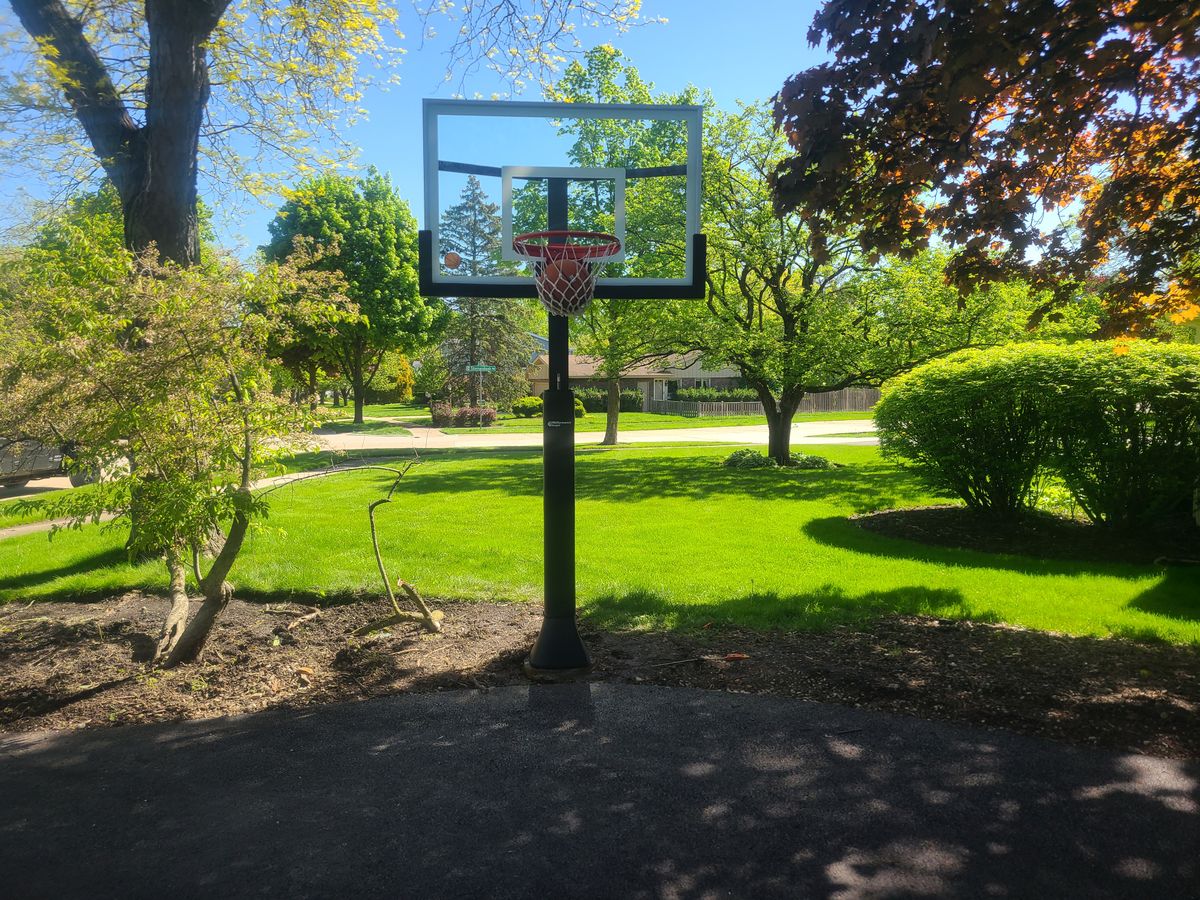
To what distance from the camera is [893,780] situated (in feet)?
11.3

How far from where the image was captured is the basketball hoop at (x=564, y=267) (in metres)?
4.90

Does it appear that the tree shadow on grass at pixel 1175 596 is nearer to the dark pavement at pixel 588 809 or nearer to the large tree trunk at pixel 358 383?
the dark pavement at pixel 588 809

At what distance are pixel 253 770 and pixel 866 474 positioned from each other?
45.0 ft

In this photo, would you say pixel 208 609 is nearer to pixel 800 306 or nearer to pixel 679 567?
pixel 679 567

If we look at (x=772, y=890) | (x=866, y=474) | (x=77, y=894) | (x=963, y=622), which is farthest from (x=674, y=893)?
(x=866, y=474)

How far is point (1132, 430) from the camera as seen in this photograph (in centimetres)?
Result: 772

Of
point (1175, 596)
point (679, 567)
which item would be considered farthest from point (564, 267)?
point (1175, 596)

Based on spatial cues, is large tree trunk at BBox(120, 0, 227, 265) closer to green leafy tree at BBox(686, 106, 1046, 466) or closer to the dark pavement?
the dark pavement

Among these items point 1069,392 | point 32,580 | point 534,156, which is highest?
point 534,156

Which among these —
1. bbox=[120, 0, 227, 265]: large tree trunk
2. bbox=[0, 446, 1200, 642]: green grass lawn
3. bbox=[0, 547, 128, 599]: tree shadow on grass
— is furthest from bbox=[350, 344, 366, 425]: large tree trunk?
bbox=[120, 0, 227, 265]: large tree trunk

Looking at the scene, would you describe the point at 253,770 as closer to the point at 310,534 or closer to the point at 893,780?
the point at 893,780

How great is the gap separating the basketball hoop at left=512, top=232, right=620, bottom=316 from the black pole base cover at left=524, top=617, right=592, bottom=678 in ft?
6.65

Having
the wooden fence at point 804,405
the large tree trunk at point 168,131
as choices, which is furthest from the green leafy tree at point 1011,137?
the wooden fence at point 804,405

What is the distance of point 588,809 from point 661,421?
38729mm
